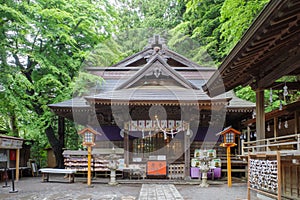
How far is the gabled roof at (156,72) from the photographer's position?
14.1 meters

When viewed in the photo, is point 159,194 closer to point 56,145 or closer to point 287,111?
point 287,111

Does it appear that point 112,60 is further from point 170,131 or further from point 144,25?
point 144,25

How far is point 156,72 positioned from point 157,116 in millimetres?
2199

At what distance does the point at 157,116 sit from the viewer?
43.6ft

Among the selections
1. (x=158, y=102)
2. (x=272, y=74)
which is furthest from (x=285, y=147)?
(x=158, y=102)

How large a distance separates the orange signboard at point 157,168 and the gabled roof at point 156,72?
11.6 feet

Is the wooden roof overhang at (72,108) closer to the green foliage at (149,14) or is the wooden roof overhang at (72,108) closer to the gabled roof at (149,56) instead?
the gabled roof at (149,56)

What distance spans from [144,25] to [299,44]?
25.3 m

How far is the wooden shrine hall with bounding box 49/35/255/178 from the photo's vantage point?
1266 cm

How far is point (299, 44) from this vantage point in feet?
18.3

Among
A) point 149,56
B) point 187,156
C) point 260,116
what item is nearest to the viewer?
point 260,116

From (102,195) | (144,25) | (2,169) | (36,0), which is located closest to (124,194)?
(102,195)

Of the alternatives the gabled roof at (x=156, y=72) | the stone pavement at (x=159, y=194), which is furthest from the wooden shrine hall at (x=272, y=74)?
the gabled roof at (x=156, y=72)

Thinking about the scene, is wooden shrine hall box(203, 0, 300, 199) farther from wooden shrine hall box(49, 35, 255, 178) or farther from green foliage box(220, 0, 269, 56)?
wooden shrine hall box(49, 35, 255, 178)
